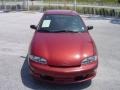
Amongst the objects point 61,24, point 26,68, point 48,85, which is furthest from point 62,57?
point 26,68

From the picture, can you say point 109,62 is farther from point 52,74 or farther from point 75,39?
point 52,74

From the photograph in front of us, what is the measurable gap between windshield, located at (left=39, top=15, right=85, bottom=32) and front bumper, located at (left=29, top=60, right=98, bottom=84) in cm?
163

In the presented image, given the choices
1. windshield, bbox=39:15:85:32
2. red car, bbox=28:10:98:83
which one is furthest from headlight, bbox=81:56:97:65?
windshield, bbox=39:15:85:32

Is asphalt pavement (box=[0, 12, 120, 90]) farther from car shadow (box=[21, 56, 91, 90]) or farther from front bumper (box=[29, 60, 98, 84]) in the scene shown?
front bumper (box=[29, 60, 98, 84])

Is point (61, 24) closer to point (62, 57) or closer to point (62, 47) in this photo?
point (62, 47)

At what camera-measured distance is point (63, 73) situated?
5547 mm

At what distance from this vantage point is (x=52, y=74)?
5586 millimetres

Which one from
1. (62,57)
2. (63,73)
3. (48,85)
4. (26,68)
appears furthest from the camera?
(26,68)

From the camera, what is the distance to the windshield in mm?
7172

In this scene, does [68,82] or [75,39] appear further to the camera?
[75,39]

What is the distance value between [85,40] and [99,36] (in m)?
A: 5.82

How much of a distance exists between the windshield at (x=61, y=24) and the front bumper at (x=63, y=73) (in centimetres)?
163

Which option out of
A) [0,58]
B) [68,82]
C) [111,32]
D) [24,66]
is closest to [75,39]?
[68,82]

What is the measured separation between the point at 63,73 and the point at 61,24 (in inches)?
82.8
